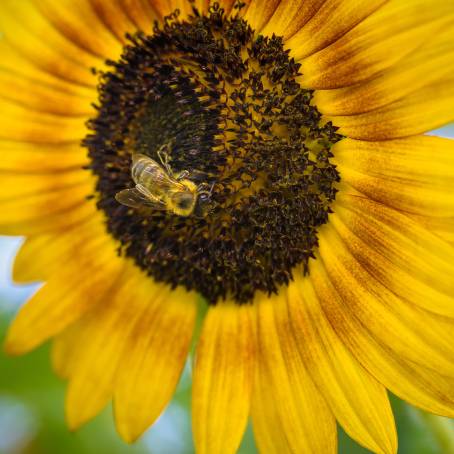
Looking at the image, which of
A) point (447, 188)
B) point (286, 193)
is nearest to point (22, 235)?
point (286, 193)

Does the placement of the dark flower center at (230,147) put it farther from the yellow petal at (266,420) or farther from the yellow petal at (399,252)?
the yellow petal at (266,420)

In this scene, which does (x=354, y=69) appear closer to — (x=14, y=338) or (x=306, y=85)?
(x=306, y=85)

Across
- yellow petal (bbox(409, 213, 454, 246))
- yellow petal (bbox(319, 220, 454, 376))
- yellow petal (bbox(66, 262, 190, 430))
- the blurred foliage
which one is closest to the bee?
yellow petal (bbox(319, 220, 454, 376))

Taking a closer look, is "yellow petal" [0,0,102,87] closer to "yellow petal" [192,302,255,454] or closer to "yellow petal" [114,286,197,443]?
"yellow petal" [114,286,197,443]

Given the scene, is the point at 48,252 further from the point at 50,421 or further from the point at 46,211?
the point at 50,421

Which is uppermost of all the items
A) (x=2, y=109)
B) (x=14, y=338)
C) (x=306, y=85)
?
(x=306, y=85)
